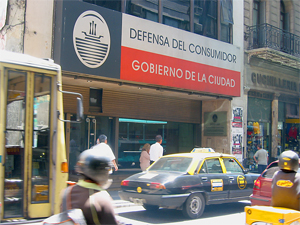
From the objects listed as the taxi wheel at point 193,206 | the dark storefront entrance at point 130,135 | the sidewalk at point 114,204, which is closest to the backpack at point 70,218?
the sidewalk at point 114,204

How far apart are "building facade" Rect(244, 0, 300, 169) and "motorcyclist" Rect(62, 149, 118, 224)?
15441 millimetres

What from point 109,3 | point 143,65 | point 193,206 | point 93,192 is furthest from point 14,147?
point 109,3

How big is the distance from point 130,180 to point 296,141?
15.1m

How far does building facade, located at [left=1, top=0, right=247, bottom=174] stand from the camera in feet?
33.6

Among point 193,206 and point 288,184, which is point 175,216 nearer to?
point 193,206

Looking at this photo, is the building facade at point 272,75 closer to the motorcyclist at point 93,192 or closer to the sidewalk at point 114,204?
the sidewalk at point 114,204

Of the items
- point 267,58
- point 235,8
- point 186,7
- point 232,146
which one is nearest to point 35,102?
point 186,7

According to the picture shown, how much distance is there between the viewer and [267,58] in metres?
17.7

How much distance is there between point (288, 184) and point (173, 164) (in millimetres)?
4515

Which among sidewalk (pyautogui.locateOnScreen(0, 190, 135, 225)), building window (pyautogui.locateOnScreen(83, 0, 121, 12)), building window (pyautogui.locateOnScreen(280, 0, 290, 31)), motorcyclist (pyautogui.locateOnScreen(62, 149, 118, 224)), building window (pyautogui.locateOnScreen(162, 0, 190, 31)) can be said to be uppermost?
building window (pyautogui.locateOnScreen(280, 0, 290, 31))

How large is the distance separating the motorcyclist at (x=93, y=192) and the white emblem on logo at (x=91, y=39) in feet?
27.1

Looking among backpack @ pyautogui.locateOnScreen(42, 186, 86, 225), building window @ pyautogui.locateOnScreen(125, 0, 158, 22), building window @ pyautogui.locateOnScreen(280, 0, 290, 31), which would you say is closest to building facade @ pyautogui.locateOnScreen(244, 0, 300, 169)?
building window @ pyautogui.locateOnScreen(280, 0, 290, 31)

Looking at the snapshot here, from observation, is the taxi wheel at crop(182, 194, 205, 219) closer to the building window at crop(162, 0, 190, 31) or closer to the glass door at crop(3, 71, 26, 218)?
the glass door at crop(3, 71, 26, 218)

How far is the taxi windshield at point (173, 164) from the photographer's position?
842 cm
